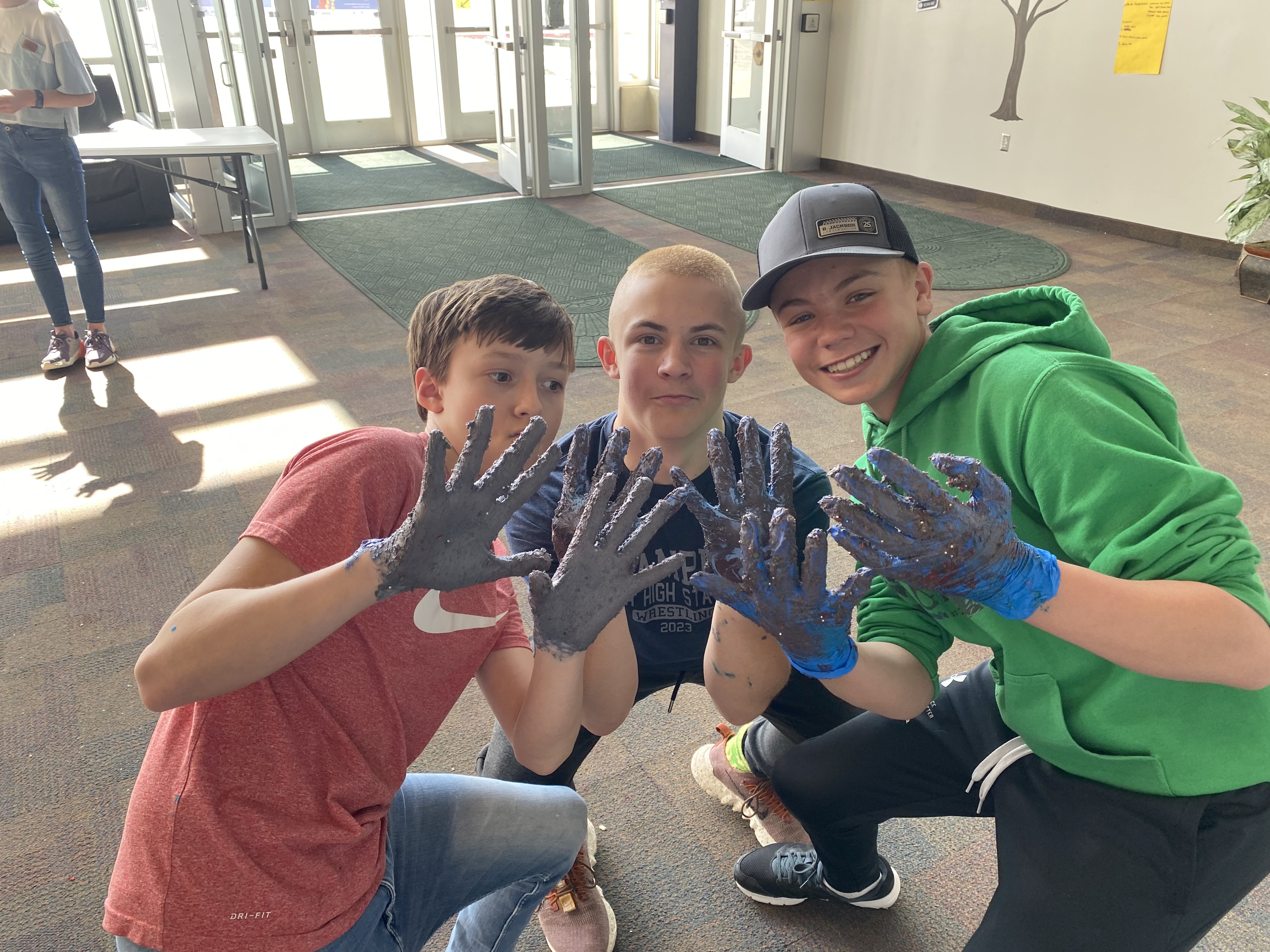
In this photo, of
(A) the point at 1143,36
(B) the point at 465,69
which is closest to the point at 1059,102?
(A) the point at 1143,36

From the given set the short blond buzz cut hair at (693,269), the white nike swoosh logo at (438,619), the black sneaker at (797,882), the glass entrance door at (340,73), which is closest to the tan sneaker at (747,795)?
the black sneaker at (797,882)

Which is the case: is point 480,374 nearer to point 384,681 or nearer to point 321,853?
point 384,681

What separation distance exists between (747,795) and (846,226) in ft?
3.40

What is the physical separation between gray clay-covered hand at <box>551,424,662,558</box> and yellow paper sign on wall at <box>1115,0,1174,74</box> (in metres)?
5.50

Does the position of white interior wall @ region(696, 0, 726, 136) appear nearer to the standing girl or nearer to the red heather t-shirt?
the standing girl

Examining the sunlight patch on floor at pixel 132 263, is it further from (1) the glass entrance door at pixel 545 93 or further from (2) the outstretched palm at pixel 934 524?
(2) the outstretched palm at pixel 934 524

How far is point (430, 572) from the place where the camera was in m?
0.83

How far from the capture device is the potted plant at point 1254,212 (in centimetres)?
423

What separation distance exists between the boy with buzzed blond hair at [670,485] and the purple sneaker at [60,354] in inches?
124

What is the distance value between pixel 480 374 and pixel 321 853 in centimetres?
61

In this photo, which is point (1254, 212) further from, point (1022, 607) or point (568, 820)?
point (568, 820)

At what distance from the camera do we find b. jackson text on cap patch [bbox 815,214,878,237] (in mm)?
1110

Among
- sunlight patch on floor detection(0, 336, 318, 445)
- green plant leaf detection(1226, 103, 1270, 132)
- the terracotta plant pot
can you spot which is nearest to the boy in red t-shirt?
sunlight patch on floor detection(0, 336, 318, 445)

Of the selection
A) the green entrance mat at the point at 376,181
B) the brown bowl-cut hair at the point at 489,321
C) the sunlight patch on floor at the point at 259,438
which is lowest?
the sunlight patch on floor at the point at 259,438
